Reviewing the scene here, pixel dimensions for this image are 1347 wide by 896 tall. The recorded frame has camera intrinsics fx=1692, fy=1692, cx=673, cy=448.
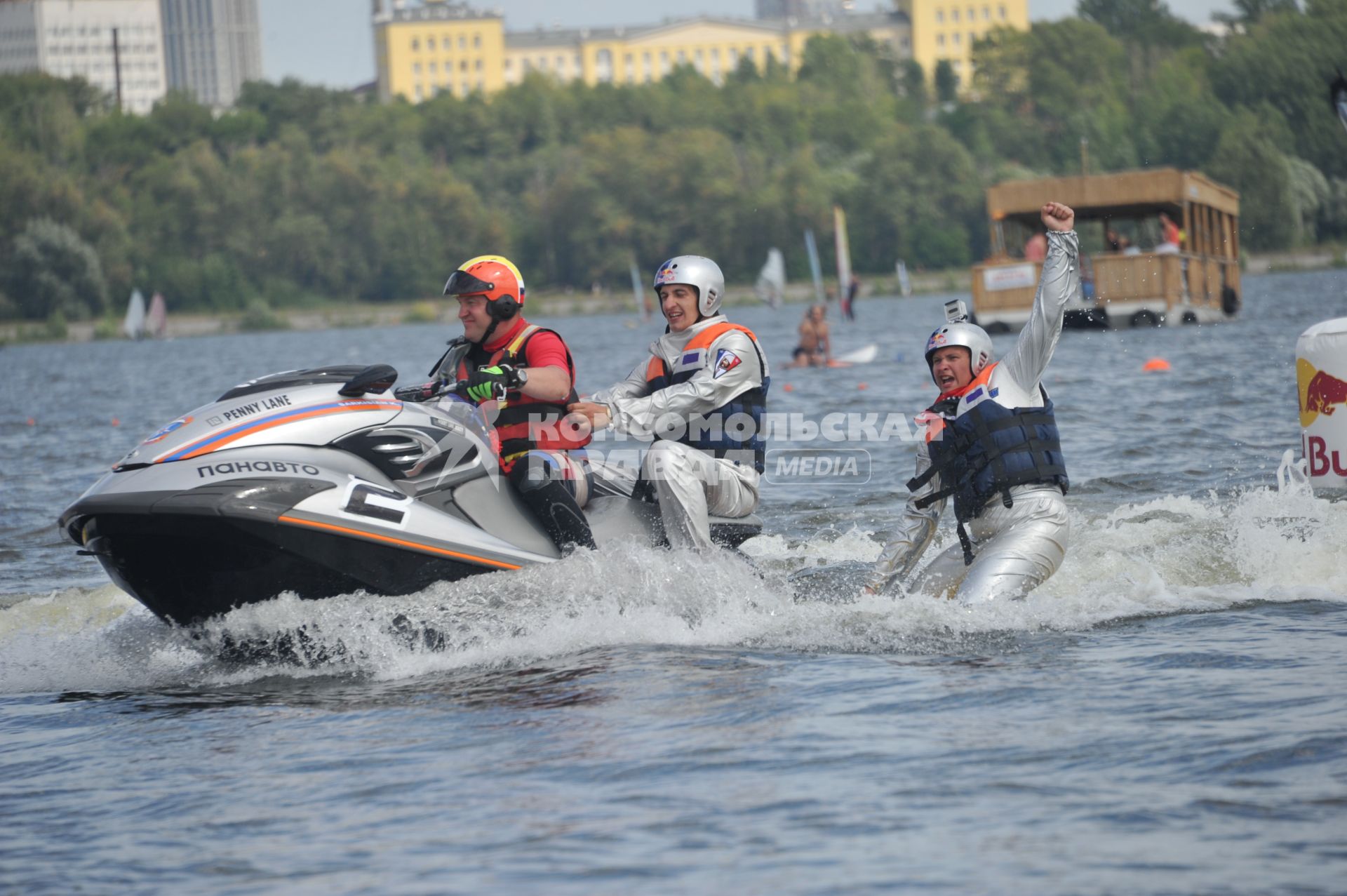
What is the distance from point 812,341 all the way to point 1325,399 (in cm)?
2148

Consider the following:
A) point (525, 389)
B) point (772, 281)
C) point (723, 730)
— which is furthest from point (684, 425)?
point (772, 281)

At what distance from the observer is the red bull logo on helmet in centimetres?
1006

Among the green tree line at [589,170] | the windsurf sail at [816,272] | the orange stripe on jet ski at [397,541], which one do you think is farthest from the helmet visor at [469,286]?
the green tree line at [589,170]

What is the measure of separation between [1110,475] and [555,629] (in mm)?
6932

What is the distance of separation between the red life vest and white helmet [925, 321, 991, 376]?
5.42 ft

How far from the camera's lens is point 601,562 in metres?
→ 7.44

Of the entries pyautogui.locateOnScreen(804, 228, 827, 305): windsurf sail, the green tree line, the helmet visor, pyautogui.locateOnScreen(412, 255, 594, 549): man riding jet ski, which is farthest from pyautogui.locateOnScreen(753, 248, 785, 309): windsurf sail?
the helmet visor

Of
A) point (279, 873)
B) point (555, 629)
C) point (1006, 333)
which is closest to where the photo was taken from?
point (279, 873)

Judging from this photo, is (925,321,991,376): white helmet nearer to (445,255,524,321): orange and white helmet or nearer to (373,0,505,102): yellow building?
(445,255,524,321): orange and white helmet

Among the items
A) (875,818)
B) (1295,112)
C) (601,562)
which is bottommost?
(875,818)

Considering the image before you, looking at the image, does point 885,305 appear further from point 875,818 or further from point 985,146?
point 875,818

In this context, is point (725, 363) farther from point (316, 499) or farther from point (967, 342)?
point (316, 499)

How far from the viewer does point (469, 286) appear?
7285 millimetres

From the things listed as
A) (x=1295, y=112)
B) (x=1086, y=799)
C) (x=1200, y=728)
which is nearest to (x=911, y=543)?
(x=1200, y=728)
